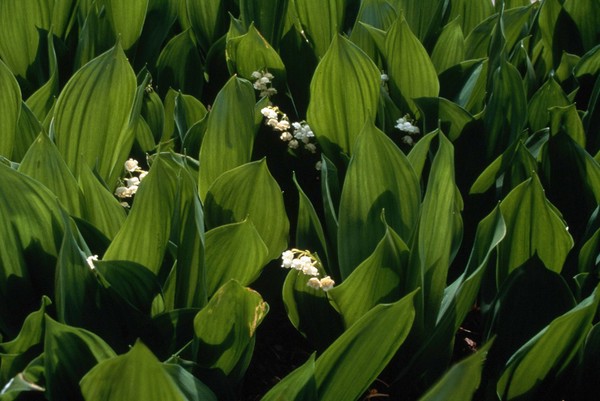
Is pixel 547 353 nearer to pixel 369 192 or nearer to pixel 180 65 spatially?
pixel 369 192

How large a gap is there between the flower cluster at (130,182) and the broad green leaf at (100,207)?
10 centimetres

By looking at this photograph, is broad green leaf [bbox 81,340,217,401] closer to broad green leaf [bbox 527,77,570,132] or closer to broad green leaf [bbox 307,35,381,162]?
broad green leaf [bbox 307,35,381,162]

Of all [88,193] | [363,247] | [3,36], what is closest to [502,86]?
[363,247]

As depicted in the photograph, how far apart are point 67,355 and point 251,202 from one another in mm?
456

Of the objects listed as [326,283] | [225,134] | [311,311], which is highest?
[225,134]

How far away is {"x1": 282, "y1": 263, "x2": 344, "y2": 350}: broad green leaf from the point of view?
1.59 metres

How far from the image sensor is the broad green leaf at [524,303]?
1.55m

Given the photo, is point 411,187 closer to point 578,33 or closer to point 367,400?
point 367,400

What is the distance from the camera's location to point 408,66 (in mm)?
1993

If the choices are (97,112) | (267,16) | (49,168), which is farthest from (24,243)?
(267,16)

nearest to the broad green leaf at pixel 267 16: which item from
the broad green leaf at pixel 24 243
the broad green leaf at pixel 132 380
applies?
the broad green leaf at pixel 24 243

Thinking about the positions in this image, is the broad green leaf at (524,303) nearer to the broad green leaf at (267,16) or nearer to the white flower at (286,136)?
the white flower at (286,136)

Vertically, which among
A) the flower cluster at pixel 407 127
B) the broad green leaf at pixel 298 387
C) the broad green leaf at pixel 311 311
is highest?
the flower cluster at pixel 407 127

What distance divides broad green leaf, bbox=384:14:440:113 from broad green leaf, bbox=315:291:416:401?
0.72 meters
